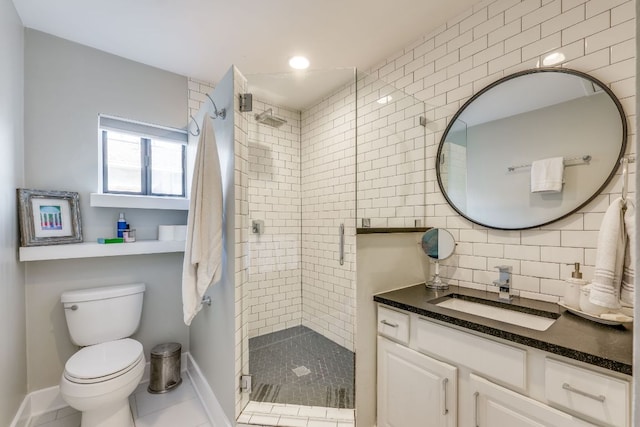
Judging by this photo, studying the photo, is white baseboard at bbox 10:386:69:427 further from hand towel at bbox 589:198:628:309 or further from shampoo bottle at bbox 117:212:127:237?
hand towel at bbox 589:198:628:309

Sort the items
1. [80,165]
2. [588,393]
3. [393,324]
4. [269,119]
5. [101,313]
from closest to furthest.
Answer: [588,393], [393,324], [101,313], [80,165], [269,119]

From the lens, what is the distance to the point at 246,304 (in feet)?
5.69

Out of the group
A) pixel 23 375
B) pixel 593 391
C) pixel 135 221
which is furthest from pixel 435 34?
pixel 23 375

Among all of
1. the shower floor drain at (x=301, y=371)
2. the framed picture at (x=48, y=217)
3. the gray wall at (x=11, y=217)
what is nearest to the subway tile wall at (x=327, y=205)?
the shower floor drain at (x=301, y=371)

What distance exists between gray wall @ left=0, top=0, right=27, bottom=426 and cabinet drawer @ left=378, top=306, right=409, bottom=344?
202 centimetres

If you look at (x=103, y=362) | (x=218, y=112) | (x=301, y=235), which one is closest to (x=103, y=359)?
(x=103, y=362)

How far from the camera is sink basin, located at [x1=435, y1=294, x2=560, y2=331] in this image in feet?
4.28

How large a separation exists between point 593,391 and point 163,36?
2951mm

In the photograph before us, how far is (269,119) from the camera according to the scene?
213cm

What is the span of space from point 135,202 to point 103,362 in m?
1.11

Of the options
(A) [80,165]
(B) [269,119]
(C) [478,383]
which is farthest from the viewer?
(B) [269,119]

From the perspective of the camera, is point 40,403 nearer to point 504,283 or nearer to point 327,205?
point 327,205

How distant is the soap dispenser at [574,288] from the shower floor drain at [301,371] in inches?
63.3

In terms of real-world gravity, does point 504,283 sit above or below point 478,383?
above
